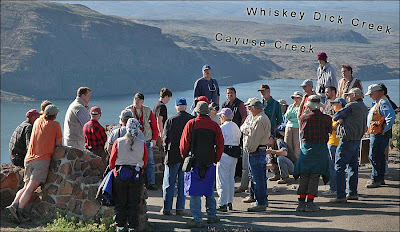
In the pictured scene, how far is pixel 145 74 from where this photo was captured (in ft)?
480

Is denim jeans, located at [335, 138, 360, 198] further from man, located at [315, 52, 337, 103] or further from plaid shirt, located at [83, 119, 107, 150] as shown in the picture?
plaid shirt, located at [83, 119, 107, 150]

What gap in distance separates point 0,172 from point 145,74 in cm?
13874

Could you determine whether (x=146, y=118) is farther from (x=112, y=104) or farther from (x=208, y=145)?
(x=112, y=104)

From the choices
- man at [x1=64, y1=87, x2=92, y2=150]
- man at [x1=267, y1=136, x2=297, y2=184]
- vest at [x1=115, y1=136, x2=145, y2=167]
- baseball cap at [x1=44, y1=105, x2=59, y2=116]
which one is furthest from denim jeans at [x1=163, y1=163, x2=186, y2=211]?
man at [x1=267, y1=136, x2=297, y2=184]

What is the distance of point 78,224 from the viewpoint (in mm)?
7703

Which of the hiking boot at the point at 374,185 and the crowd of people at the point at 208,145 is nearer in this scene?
the crowd of people at the point at 208,145

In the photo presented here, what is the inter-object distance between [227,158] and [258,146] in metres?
0.49

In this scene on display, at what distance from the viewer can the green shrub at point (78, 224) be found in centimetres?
750

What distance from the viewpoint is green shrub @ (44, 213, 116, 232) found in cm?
750

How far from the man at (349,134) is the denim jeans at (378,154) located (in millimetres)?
920

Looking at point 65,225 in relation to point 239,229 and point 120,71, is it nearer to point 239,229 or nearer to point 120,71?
point 239,229

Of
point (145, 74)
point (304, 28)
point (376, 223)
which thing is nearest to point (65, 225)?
point (376, 223)

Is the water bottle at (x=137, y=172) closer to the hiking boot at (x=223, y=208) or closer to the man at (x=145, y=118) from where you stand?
the hiking boot at (x=223, y=208)

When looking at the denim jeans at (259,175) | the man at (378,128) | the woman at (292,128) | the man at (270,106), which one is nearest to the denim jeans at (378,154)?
the man at (378,128)
